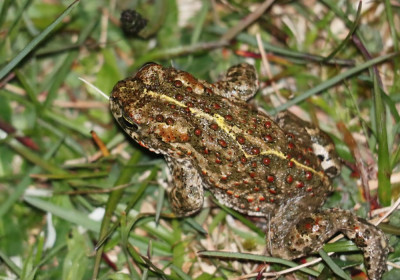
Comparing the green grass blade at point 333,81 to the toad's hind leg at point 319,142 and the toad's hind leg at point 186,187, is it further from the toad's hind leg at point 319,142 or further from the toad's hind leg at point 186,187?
the toad's hind leg at point 186,187

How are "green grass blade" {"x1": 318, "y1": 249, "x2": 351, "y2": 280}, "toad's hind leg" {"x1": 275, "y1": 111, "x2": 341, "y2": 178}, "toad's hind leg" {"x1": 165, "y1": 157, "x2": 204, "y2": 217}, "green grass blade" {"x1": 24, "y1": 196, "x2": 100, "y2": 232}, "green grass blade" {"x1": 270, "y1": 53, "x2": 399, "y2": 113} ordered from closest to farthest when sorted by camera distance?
1. "green grass blade" {"x1": 318, "y1": 249, "x2": 351, "y2": 280}
2. "toad's hind leg" {"x1": 165, "y1": 157, "x2": 204, "y2": 217}
3. "toad's hind leg" {"x1": 275, "y1": 111, "x2": 341, "y2": 178}
4. "green grass blade" {"x1": 270, "y1": 53, "x2": 399, "y2": 113}
5. "green grass blade" {"x1": 24, "y1": 196, "x2": 100, "y2": 232}

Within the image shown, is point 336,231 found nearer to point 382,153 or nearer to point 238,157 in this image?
point 382,153

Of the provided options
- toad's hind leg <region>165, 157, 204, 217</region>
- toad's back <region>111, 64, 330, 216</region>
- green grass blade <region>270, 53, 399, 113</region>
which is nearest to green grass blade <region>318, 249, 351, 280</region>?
toad's back <region>111, 64, 330, 216</region>

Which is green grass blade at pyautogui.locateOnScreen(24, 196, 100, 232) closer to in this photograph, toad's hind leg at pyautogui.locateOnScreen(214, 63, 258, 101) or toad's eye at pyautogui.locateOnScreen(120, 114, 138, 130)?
toad's eye at pyautogui.locateOnScreen(120, 114, 138, 130)

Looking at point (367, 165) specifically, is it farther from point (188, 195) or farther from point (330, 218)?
point (188, 195)

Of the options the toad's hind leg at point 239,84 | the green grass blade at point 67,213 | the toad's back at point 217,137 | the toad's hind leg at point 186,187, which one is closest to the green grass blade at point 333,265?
the toad's back at point 217,137

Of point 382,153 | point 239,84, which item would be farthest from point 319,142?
point 239,84
